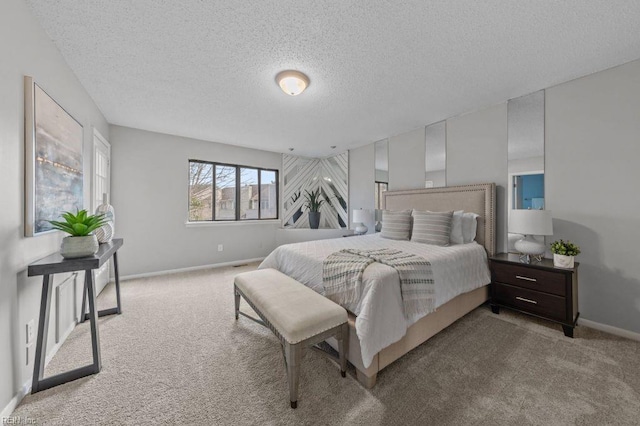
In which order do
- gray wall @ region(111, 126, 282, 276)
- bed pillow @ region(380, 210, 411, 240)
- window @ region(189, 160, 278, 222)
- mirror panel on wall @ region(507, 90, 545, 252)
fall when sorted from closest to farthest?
mirror panel on wall @ region(507, 90, 545, 252)
bed pillow @ region(380, 210, 411, 240)
gray wall @ region(111, 126, 282, 276)
window @ region(189, 160, 278, 222)

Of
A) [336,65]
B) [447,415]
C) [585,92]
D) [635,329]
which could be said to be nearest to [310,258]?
[447,415]

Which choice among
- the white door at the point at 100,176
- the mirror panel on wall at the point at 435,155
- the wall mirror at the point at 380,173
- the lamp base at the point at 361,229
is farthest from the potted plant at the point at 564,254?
the white door at the point at 100,176

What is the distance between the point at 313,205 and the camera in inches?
218

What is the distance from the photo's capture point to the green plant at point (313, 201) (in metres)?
5.54

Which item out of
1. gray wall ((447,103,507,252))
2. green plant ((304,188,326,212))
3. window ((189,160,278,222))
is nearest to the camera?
gray wall ((447,103,507,252))

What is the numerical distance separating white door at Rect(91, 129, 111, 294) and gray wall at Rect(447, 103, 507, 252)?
15.1 ft

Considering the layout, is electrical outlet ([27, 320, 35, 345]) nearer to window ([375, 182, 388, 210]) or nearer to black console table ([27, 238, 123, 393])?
black console table ([27, 238, 123, 393])

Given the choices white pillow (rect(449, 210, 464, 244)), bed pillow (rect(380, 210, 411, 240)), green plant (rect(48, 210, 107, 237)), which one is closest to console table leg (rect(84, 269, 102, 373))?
green plant (rect(48, 210, 107, 237))

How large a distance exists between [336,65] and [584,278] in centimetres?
320

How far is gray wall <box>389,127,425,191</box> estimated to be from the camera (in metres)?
3.77

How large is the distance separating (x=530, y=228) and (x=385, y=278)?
1.77 m

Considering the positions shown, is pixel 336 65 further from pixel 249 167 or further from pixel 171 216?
pixel 171 216

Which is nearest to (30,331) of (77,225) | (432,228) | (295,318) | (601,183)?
(77,225)

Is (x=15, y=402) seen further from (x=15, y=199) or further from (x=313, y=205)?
(x=313, y=205)
